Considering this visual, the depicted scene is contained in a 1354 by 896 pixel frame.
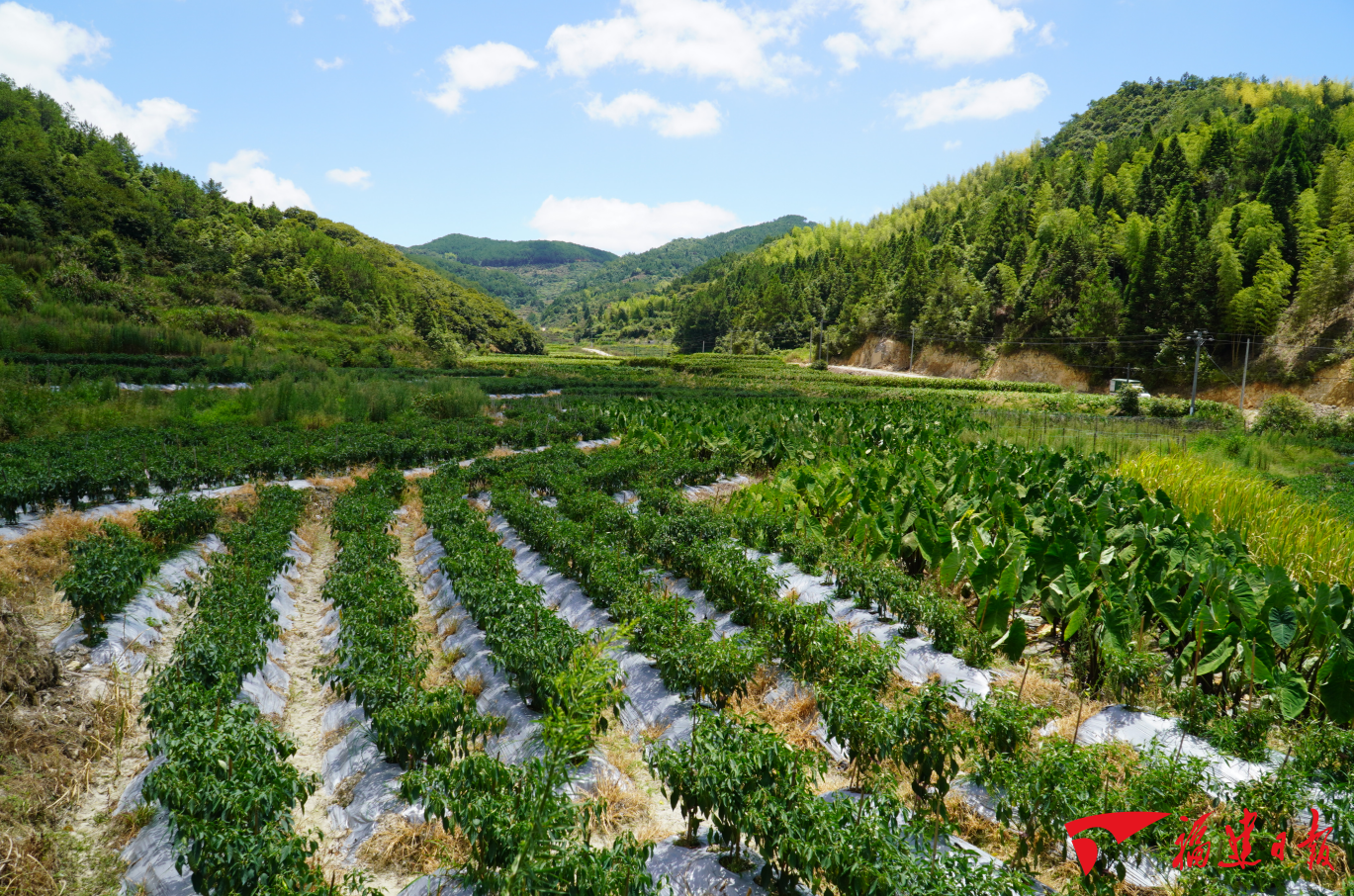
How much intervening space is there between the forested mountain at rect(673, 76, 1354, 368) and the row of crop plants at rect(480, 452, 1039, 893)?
56.5 meters

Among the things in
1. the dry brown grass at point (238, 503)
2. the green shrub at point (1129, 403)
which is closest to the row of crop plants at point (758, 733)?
the dry brown grass at point (238, 503)

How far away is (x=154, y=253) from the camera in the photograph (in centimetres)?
6206

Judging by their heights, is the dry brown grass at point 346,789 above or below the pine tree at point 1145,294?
below

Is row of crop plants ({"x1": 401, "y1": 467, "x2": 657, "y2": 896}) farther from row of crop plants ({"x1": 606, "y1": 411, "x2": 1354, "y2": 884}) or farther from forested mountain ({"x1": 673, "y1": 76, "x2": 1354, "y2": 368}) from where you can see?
forested mountain ({"x1": 673, "y1": 76, "x2": 1354, "y2": 368})

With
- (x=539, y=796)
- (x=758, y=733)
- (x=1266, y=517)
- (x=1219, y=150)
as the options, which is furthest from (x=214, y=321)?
(x=1219, y=150)

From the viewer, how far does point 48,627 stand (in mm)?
6902

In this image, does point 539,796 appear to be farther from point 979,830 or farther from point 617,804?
point 979,830

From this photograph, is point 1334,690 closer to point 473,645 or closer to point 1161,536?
point 1161,536

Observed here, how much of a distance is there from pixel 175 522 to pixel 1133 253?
2847 inches

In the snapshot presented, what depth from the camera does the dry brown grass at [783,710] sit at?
5.53 m

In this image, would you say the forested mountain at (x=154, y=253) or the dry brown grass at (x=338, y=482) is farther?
the forested mountain at (x=154, y=253)

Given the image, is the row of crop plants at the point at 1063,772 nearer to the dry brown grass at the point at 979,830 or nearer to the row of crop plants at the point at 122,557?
the dry brown grass at the point at 979,830

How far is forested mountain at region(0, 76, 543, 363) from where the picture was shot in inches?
1806

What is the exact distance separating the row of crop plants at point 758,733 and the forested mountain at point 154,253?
46346mm
